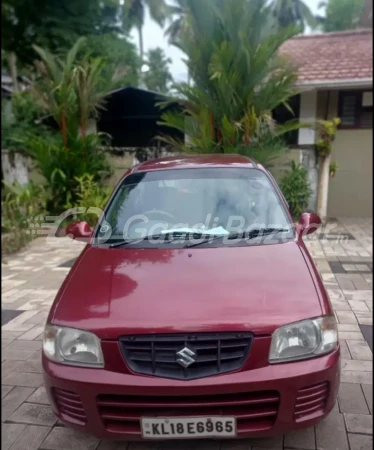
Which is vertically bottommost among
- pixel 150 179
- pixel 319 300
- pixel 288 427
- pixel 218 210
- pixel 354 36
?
pixel 288 427

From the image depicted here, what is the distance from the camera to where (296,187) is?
8.23 metres

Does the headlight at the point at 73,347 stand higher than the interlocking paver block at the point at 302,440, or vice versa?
the headlight at the point at 73,347

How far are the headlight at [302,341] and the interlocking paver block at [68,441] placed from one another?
1.23m

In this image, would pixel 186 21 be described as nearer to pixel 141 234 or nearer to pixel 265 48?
pixel 265 48

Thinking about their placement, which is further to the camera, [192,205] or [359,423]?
[192,205]

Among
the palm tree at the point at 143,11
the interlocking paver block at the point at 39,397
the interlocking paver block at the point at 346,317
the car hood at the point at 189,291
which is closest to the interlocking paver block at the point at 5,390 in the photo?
the interlocking paver block at the point at 39,397

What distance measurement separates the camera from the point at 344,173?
950 cm

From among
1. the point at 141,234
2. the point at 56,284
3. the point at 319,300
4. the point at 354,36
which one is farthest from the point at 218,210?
the point at 354,36

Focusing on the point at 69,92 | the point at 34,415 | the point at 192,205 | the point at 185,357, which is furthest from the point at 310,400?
the point at 69,92

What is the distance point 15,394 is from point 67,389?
1.09m

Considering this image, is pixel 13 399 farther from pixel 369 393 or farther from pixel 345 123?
pixel 345 123

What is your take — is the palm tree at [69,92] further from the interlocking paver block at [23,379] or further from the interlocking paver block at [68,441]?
the interlocking paver block at [68,441]

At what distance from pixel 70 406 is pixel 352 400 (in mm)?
1807

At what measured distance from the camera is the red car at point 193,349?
1.89 meters
